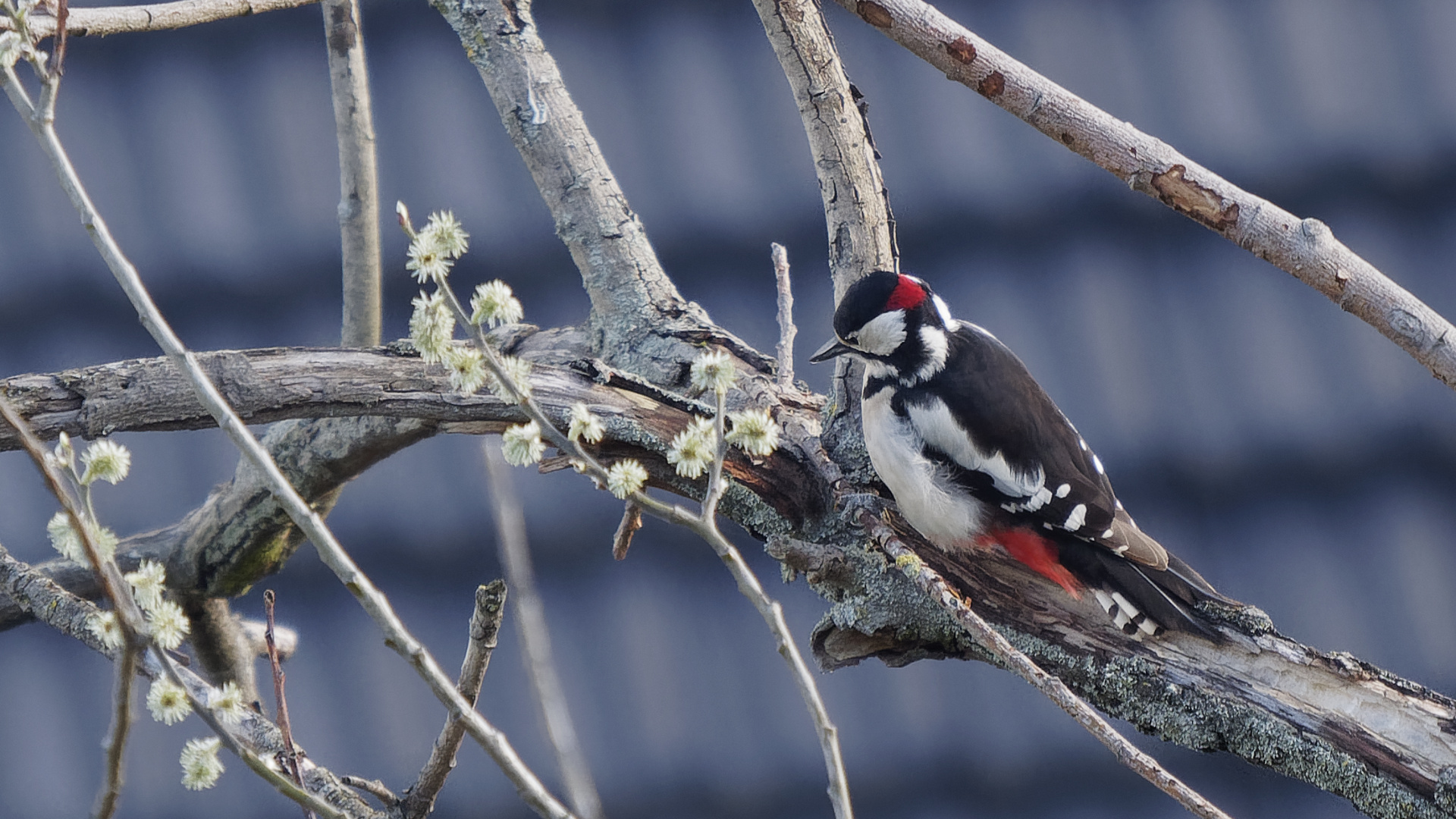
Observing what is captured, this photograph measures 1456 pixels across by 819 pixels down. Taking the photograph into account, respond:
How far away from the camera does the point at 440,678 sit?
1.82ft

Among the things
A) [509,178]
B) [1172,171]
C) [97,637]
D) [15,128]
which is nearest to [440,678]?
[97,637]

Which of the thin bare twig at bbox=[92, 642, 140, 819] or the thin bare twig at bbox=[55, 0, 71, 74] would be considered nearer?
the thin bare twig at bbox=[92, 642, 140, 819]

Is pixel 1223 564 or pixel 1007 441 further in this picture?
pixel 1223 564

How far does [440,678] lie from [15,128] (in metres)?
2.15

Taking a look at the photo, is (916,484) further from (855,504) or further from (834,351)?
(834,351)

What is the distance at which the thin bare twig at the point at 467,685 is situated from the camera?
2.49ft

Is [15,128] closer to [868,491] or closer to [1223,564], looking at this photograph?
[868,491]

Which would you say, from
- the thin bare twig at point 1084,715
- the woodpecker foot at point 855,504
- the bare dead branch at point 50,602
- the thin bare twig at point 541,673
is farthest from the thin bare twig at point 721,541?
Answer: the woodpecker foot at point 855,504

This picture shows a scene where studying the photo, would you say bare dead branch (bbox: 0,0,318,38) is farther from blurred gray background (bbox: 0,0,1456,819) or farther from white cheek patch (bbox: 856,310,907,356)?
blurred gray background (bbox: 0,0,1456,819)

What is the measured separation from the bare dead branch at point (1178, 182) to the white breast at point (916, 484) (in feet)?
1.21

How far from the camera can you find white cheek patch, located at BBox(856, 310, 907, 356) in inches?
53.1

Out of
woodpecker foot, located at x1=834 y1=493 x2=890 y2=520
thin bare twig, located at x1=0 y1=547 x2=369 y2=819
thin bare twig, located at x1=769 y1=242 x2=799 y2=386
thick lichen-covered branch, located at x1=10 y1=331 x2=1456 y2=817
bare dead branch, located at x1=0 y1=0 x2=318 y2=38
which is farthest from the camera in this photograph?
thin bare twig, located at x1=769 y1=242 x2=799 y2=386

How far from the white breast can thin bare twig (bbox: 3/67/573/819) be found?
0.76 metres

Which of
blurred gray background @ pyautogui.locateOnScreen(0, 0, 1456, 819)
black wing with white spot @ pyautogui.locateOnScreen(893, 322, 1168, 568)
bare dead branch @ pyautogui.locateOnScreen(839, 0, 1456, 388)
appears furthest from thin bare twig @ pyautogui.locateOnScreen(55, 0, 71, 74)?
blurred gray background @ pyautogui.locateOnScreen(0, 0, 1456, 819)
